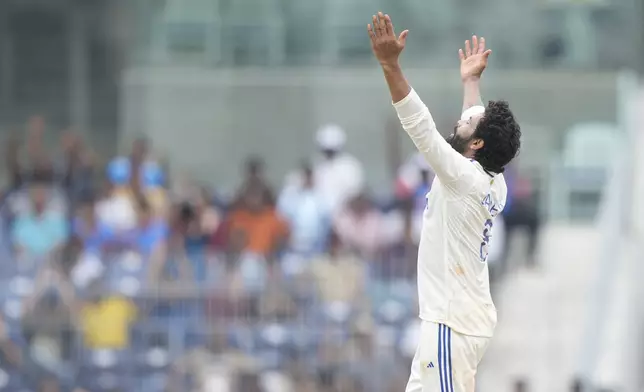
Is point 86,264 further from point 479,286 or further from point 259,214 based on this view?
point 479,286

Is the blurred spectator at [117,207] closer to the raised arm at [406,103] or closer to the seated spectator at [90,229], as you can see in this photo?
the seated spectator at [90,229]

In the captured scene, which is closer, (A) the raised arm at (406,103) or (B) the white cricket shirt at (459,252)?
(A) the raised arm at (406,103)

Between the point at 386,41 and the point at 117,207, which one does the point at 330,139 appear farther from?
the point at 386,41

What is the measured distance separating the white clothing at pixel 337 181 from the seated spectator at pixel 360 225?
0.12m

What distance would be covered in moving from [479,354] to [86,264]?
7.69 metres

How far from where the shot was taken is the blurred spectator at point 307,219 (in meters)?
13.4

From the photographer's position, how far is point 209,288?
13125 millimetres

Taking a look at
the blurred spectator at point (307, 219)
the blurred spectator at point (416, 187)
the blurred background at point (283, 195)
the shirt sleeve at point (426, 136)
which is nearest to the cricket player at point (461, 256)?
the shirt sleeve at point (426, 136)

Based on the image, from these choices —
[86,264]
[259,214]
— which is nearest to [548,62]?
[259,214]

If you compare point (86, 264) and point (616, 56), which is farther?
point (616, 56)

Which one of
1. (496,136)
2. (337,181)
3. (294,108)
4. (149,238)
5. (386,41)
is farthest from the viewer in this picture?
(294,108)

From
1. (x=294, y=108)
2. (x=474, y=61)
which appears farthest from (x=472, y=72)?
(x=294, y=108)

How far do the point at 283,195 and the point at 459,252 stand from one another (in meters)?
7.95

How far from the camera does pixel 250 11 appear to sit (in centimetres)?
1583
